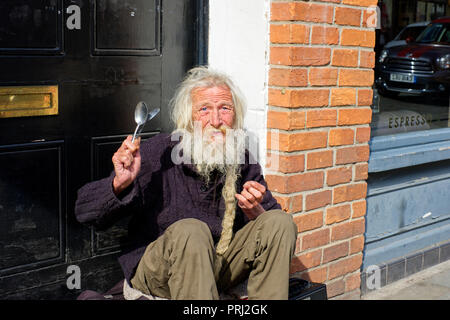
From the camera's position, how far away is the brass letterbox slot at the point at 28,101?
2.70 meters

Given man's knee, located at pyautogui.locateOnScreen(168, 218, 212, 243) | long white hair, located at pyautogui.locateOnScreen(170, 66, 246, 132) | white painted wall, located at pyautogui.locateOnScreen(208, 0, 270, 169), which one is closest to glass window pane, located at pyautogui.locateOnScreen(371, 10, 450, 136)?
white painted wall, located at pyautogui.locateOnScreen(208, 0, 270, 169)

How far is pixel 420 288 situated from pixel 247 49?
218 centimetres

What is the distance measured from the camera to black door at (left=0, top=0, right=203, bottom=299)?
2734 millimetres

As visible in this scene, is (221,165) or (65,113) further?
(65,113)

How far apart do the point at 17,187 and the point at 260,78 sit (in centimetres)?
138

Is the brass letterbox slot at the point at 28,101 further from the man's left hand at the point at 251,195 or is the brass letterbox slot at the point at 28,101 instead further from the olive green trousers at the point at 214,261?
the man's left hand at the point at 251,195

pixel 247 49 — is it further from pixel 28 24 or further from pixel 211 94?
pixel 28 24

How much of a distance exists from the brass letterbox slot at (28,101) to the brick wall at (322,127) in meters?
1.14

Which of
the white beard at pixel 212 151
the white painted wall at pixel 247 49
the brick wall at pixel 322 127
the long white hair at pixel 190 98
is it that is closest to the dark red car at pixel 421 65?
the brick wall at pixel 322 127

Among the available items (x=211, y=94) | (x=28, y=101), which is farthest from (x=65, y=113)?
→ (x=211, y=94)

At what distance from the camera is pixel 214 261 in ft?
7.95
